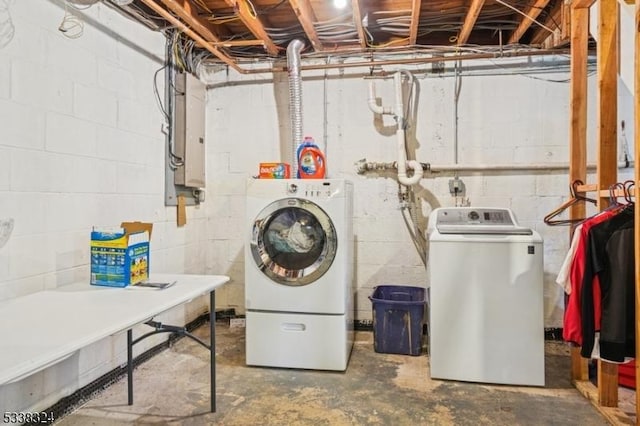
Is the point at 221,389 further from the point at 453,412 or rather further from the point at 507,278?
the point at 507,278

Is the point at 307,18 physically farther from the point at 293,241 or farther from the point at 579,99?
the point at 579,99

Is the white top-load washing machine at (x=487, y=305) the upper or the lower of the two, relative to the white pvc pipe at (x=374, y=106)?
lower

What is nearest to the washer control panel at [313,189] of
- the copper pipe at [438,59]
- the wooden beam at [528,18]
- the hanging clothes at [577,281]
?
the copper pipe at [438,59]

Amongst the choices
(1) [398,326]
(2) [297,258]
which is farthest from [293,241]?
(1) [398,326]

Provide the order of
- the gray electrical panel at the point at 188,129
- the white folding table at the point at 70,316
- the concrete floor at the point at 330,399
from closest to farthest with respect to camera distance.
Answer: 1. the white folding table at the point at 70,316
2. the concrete floor at the point at 330,399
3. the gray electrical panel at the point at 188,129

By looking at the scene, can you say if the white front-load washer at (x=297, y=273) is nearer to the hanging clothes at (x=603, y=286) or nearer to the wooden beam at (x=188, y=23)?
the wooden beam at (x=188, y=23)

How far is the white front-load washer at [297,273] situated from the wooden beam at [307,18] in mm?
1098

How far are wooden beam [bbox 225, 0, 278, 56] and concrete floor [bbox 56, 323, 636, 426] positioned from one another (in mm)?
2277

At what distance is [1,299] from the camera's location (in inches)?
66.9

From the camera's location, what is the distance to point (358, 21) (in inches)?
107

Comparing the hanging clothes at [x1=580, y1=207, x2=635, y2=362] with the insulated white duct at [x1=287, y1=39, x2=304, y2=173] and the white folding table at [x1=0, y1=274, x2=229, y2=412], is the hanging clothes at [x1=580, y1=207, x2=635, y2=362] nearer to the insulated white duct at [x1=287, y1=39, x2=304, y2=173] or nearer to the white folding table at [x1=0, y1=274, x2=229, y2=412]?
the white folding table at [x1=0, y1=274, x2=229, y2=412]

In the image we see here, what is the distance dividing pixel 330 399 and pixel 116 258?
4.40 feet

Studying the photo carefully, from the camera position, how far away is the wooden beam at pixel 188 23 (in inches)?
92.4

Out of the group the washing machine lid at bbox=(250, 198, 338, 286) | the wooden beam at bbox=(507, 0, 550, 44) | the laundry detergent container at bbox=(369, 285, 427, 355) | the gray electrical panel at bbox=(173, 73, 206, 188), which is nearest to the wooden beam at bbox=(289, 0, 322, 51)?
the gray electrical panel at bbox=(173, 73, 206, 188)
